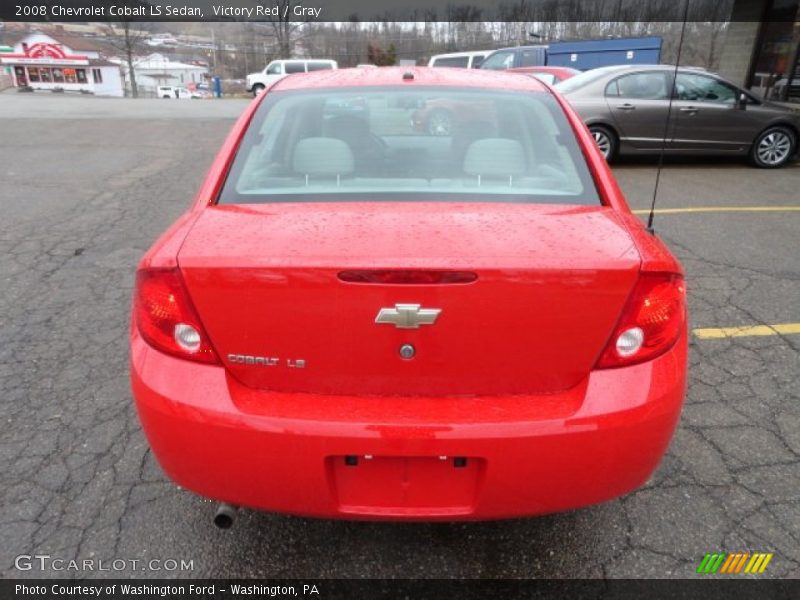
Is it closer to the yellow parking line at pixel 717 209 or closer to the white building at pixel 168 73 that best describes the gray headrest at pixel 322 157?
the yellow parking line at pixel 717 209

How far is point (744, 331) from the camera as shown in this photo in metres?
3.56

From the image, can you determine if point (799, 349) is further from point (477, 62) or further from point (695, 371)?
point (477, 62)

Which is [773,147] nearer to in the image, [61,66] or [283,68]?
[283,68]

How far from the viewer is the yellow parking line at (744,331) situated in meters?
3.51

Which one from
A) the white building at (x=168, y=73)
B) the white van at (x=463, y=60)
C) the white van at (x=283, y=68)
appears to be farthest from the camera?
the white building at (x=168, y=73)

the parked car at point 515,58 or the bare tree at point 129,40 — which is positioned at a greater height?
the bare tree at point 129,40

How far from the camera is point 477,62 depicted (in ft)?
61.9

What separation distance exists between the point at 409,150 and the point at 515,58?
15993 millimetres

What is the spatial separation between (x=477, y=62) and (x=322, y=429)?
19.3m

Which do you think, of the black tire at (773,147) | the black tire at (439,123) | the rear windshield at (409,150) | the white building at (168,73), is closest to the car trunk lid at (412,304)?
the rear windshield at (409,150)

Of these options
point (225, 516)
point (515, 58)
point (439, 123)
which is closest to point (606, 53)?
point (515, 58)

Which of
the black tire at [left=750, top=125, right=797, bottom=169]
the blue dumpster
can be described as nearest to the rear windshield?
the black tire at [left=750, top=125, right=797, bottom=169]

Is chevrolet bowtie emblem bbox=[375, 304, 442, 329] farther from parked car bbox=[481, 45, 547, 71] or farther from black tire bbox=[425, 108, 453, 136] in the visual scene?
parked car bbox=[481, 45, 547, 71]

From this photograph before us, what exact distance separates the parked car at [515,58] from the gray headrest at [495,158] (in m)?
15.1
